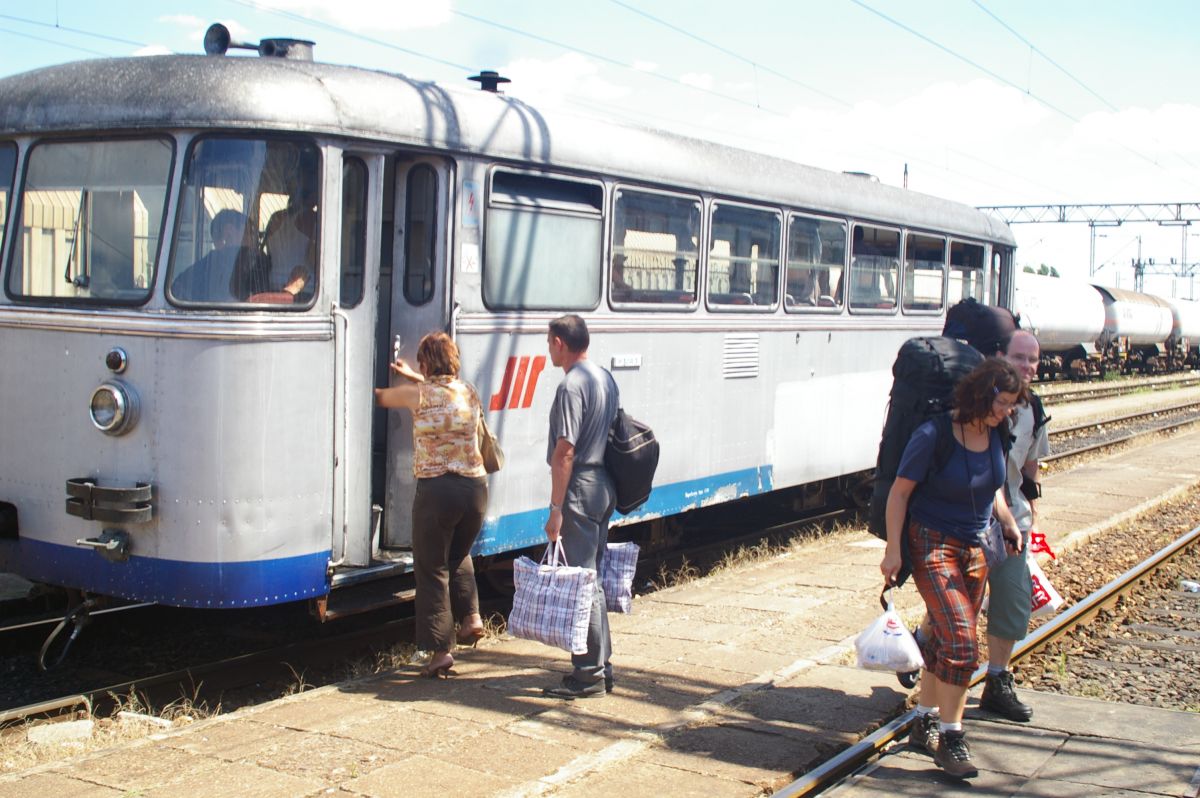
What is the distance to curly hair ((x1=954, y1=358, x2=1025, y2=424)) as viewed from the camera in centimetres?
494

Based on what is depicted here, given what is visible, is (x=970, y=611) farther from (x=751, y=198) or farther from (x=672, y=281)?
(x=751, y=198)

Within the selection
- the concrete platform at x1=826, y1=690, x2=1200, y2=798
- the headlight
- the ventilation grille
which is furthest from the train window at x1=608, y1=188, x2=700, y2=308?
the concrete platform at x1=826, y1=690, x2=1200, y2=798

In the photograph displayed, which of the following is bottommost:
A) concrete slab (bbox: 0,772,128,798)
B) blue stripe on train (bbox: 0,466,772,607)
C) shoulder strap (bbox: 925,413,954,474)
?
concrete slab (bbox: 0,772,128,798)

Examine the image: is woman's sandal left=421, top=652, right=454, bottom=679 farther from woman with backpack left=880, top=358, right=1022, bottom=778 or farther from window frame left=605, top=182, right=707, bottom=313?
window frame left=605, top=182, right=707, bottom=313

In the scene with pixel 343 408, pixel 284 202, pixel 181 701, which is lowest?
pixel 181 701

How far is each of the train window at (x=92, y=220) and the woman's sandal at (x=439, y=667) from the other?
7.18ft

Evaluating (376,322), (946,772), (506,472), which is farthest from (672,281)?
(946,772)

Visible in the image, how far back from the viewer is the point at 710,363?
8.94 m

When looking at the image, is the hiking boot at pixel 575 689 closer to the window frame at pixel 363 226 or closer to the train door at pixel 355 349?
the train door at pixel 355 349

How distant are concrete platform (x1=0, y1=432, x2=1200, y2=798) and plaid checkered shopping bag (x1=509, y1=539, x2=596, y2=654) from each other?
32 centimetres

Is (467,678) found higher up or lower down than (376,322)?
lower down

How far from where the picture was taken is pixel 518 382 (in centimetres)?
727

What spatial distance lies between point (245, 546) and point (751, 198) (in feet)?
15.4

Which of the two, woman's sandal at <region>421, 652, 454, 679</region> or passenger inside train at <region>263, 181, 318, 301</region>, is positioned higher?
passenger inside train at <region>263, 181, 318, 301</region>
